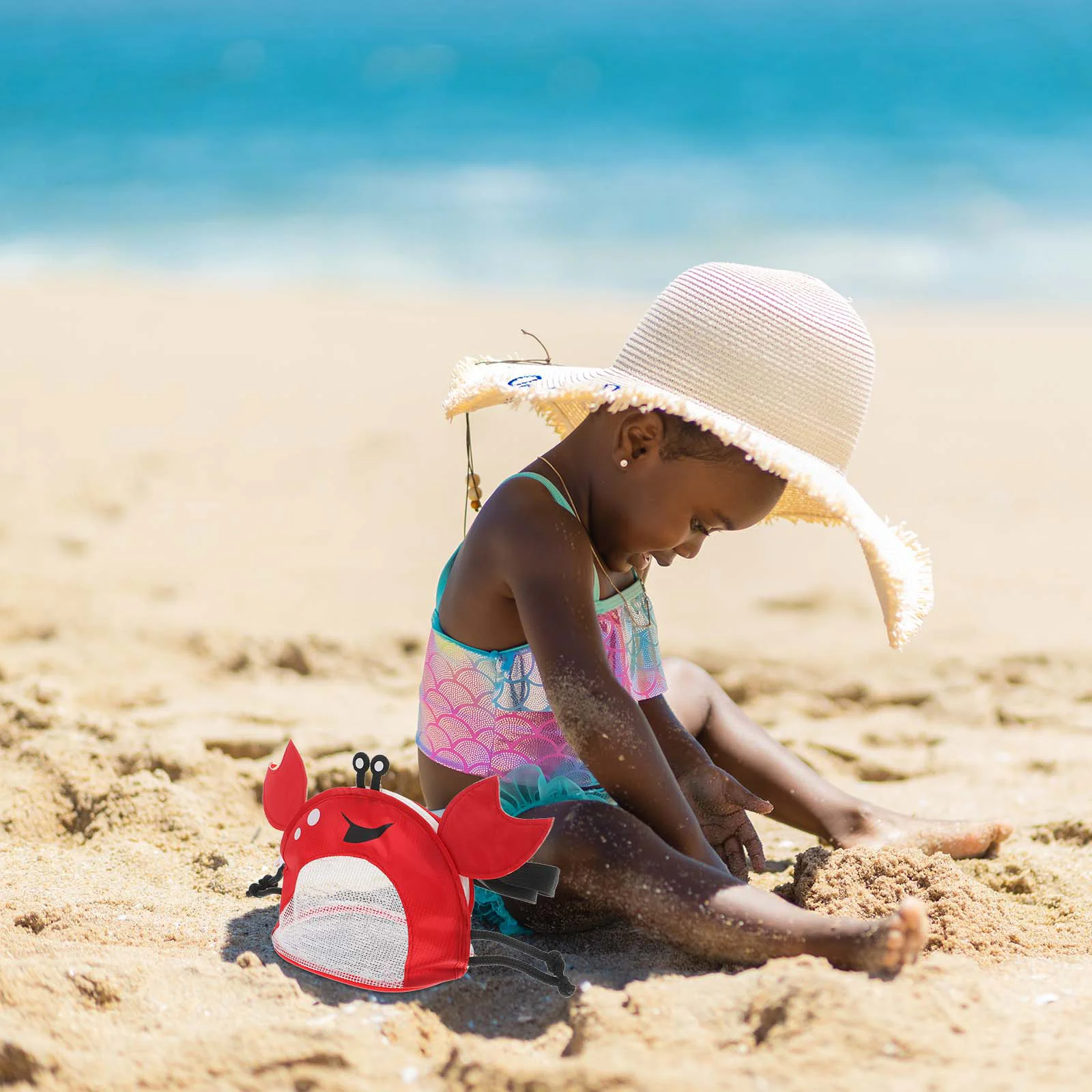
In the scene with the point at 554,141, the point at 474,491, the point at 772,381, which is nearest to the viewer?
the point at 772,381

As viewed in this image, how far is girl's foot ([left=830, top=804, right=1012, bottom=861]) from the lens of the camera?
2230mm

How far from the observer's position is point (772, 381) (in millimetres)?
A: 1761

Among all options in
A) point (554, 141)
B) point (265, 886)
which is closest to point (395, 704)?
point (265, 886)

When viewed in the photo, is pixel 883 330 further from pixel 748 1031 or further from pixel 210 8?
pixel 210 8

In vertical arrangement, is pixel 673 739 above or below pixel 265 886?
above

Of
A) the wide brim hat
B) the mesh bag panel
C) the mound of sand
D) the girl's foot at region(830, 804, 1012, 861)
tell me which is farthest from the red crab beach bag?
the girl's foot at region(830, 804, 1012, 861)

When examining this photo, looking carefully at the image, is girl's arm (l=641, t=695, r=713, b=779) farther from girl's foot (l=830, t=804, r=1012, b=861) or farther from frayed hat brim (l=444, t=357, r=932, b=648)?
frayed hat brim (l=444, t=357, r=932, b=648)

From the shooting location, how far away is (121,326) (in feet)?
28.0

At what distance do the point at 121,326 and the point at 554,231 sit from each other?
744cm

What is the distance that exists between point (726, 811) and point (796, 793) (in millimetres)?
300

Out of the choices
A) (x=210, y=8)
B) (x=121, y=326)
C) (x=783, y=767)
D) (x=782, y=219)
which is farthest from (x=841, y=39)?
(x=783, y=767)

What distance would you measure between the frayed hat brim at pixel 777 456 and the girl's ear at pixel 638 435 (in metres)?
0.03

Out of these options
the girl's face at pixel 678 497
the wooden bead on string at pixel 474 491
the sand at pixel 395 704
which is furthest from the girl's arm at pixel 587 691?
the wooden bead on string at pixel 474 491

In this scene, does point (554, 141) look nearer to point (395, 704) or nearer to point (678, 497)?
point (395, 704)
